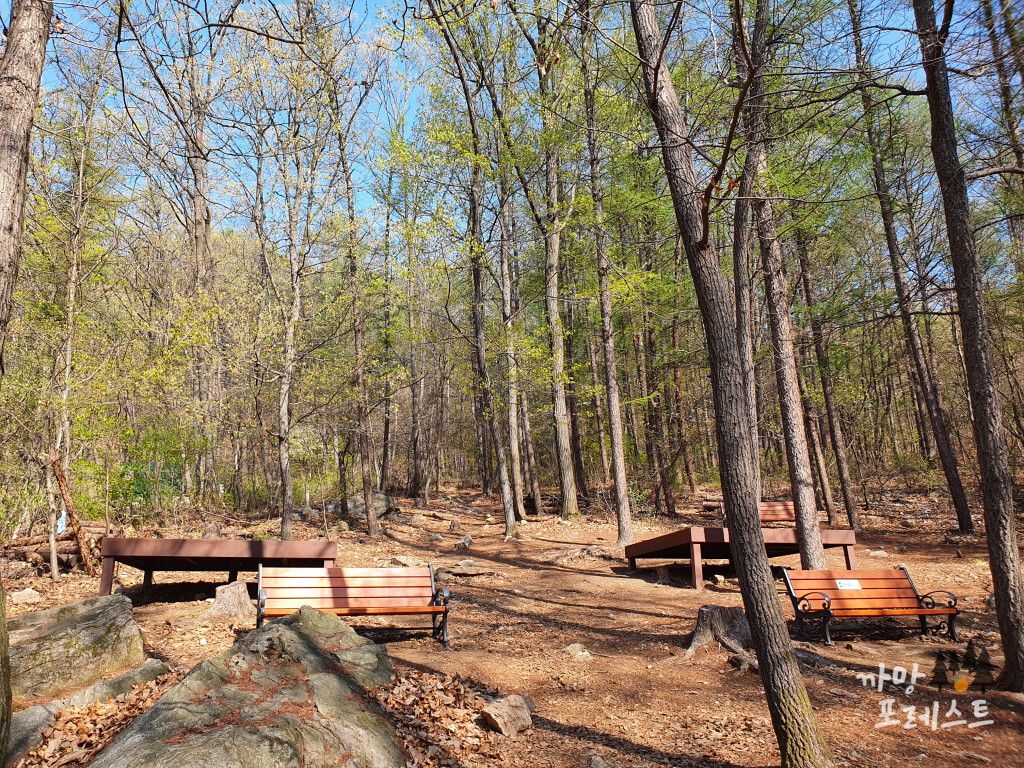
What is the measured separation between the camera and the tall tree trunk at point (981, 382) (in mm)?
4617

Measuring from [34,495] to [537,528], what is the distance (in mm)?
9958

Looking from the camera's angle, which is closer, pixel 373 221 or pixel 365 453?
pixel 365 453

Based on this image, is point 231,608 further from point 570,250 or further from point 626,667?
point 570,250

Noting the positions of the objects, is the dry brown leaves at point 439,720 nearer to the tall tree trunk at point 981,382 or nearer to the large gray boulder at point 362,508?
the tall tree trunk at point 981,382

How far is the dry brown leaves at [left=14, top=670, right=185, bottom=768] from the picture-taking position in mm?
3176

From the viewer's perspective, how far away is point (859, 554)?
35.6 feet

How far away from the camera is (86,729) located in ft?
11.4

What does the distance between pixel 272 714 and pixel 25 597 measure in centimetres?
624

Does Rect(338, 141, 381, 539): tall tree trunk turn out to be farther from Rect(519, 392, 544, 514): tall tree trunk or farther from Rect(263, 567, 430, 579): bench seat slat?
Rect(263, 567, 430, 579): bench seat slat

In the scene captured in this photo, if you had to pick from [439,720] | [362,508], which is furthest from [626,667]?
[362,508]

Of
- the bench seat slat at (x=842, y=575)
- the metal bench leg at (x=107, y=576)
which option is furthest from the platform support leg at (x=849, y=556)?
the metal bench leg at (x=107, y=576)

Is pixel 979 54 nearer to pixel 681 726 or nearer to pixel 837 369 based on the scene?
pixel 681 726

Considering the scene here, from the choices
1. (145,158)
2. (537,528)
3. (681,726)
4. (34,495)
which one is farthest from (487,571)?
(145,158)

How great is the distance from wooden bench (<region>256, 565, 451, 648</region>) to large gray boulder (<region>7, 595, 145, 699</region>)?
3.72ft
